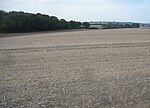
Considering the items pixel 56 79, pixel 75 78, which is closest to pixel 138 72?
pixel 75 78

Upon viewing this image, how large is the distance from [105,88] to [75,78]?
6.83 feet

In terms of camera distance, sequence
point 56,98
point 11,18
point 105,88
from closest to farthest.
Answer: point 56,98
point 105,88
point 11,18

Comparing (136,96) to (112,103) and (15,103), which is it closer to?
(112,103)

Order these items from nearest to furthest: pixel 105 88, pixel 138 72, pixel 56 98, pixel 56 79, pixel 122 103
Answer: pixel 122 103 → pixel 56 98 → pixel 105 88 → pixel 56 79 → pixel 138 72

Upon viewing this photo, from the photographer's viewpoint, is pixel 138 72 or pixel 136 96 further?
pixel 138 72

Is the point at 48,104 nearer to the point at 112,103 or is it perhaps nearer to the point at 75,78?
the point at 112,103

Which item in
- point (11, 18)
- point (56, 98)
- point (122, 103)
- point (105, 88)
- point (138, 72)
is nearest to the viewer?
point (122, 103)

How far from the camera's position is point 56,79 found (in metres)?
10.6

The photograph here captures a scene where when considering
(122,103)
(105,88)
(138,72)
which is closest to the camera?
(122,103)

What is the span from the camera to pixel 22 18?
2685 inches

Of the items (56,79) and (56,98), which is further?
(56,79)

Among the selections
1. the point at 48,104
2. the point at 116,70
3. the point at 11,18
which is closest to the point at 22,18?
the point at 11,18

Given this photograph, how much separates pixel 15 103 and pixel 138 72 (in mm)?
6205

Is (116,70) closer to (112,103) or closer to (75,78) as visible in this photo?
(75,78)
